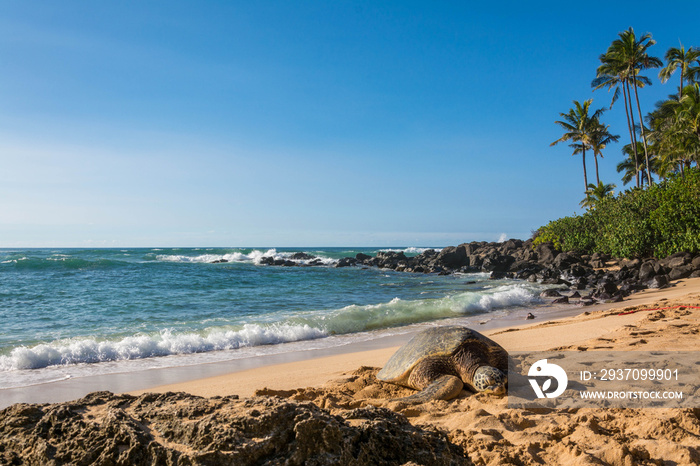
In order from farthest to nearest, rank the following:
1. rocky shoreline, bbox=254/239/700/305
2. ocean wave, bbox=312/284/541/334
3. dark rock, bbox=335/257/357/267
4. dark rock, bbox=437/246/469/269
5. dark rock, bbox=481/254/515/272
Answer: dark rock, bbox=335/257/357/267, dark rock, bbox=437/246/469/269, dark rock, bbox=481/254/515/272, rocky shoreline, bbox=254/239/700/305, ocean wave, bbox=312/284/541/334

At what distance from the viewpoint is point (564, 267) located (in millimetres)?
23734

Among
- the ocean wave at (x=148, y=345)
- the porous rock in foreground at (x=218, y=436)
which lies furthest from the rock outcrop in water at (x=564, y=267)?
the porous rock in foreground at (x=218, y=436)

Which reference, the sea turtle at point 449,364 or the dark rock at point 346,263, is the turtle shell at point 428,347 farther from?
the dark rock at point 346,263

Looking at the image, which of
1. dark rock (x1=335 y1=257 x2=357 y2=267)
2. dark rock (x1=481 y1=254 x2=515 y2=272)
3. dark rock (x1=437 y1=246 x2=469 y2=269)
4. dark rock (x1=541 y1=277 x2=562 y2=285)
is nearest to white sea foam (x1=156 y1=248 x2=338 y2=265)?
dark rock (x1=335 y1=257 x2=357 y2=267)

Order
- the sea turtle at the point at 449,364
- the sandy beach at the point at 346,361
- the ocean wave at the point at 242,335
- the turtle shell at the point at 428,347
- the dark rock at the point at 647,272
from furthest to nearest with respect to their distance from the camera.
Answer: the dark rock at the point at 647,272 → the ocean wave at the point at 242,335 → the sandy beach at the point at 346,361 → the turtle shell at the point at 428,347 → the sea turtle at the point at 449,364

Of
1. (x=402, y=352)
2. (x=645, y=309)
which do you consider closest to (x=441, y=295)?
(x=645, y=309)

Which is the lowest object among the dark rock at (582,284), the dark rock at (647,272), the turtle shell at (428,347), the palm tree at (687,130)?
the dark rock at (582,284)

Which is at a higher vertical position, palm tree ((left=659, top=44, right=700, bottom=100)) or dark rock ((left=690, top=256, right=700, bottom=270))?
palm tree ((left=659, top=44, right=700, bottom=100))

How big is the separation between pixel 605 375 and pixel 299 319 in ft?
24.9

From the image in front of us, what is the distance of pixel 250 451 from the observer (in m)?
1.64

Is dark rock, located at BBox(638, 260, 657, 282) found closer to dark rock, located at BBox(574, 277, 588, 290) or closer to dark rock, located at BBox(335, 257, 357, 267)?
dark rock, located at BBox(574, 277, 588, 290)

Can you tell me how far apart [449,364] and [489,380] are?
598 mm

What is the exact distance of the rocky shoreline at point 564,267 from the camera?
15.2 metres

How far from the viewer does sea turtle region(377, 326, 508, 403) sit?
4398mm
